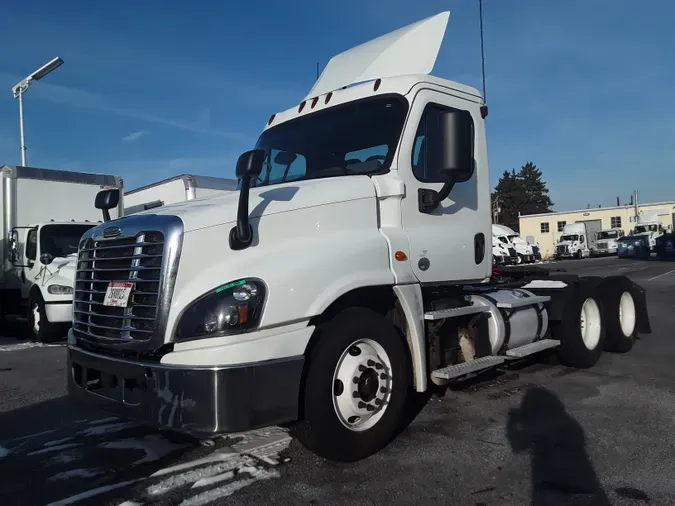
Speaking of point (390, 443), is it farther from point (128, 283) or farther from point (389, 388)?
point (128, 283)

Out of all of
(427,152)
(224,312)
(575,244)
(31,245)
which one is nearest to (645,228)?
(575,244)

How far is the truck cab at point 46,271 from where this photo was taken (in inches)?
413

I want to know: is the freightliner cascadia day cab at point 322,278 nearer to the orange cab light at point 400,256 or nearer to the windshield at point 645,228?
the orange cab light at point 400,256

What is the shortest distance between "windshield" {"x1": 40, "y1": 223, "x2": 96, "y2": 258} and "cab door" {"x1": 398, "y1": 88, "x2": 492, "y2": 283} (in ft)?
30.8

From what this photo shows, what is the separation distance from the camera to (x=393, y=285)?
174 inches

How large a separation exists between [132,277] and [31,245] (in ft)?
31.0

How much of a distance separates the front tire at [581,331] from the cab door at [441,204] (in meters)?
1.96

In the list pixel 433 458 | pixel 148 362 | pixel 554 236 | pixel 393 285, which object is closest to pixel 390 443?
pixel 433 458

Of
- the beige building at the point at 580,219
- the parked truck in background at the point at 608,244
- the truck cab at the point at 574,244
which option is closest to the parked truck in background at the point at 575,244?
the truck cab at the point at 574,244

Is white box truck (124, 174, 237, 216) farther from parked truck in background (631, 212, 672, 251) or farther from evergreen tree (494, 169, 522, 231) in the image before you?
evergreen tree (494, 169, 522, 231)

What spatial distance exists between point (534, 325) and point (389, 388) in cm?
294

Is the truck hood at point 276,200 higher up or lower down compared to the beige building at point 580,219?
lower down

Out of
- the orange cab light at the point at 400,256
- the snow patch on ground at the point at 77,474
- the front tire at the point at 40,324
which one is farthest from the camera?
the front tire at the point at 40,324

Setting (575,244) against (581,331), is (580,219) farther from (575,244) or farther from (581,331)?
(581,331)
